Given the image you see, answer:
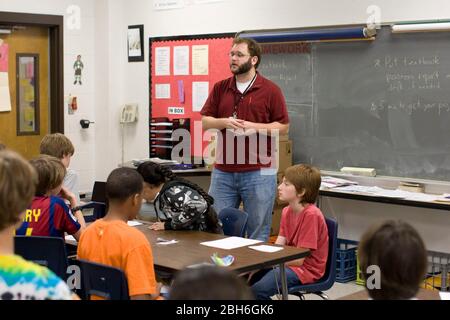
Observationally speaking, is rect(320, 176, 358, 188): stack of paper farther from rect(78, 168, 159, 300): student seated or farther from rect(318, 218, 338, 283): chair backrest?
rect(78, 168, 159, 300): student seated

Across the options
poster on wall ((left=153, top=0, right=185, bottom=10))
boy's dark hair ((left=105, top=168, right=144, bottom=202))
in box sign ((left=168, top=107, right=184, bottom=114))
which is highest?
poster on wall ((left=153, top=0, right=185, bottom=10))

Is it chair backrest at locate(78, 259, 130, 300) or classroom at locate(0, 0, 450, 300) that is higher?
classroom at locate(0, 0, 450, 300)

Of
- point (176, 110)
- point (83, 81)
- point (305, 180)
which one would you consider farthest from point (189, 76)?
point (305, 180)

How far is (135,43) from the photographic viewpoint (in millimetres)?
7531

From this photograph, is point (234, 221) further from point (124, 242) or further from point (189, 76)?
point (189, 76)

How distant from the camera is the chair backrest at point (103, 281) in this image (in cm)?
277

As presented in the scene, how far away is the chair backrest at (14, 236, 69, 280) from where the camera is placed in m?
3.30

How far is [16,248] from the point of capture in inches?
130

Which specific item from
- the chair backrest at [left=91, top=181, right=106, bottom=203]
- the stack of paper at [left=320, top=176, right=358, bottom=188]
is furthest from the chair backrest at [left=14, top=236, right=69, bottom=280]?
the stack of paper at [left=320, top=176, right=358, bottom=188]

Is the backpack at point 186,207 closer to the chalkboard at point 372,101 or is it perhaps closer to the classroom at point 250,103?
the classroom at point 250,103

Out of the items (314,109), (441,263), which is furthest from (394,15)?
(441,263)

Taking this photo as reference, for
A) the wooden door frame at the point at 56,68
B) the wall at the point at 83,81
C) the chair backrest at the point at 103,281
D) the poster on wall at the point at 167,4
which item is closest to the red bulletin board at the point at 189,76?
the poster on wall at the point at 167,4

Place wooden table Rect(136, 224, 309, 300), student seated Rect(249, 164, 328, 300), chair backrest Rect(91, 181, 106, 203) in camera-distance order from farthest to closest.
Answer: chair backrest Rect(91, 181, 106, 203)
student seated Rect(249, 164, 328, 300)
wooden table Rect(136, 224, 309, 300)

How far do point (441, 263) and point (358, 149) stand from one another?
1155mm
